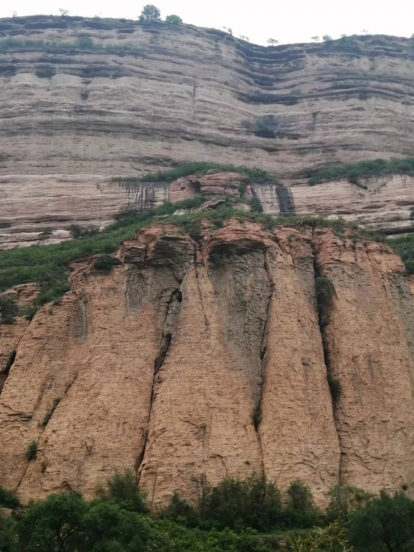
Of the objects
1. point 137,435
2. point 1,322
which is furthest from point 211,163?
point 137,435

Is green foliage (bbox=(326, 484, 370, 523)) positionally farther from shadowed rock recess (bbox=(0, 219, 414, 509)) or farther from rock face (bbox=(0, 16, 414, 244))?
rock face (bbox=(0, 16, 414, 244))

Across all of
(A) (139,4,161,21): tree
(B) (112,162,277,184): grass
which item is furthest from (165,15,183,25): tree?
(B) (112,162,277,184): grass

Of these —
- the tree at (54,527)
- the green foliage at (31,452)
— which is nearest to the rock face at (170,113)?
the green foliage at (31,452)

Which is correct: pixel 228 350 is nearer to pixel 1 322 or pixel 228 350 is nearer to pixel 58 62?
pixel 1 322

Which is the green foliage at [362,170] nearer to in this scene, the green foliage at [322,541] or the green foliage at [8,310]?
the green foliage at [8,310]

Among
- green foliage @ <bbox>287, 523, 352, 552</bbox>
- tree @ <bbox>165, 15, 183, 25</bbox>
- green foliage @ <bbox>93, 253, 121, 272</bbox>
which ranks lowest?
green foliage @ <bbox>287, 523, 352, 552</bbox>

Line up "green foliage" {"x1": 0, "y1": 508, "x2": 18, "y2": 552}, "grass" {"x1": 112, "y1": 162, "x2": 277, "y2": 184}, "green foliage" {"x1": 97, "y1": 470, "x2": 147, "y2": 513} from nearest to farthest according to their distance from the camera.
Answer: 1. "green foliage" {"x1": 0, "y1": 508, "x2": 18, "y2": 552}
2. "green foliage" {"x1": 97, "y1": 470, "x2": 147, "y2": 513}
3. "grass" {"x1": 112, "y1": 162, "x2": 277, "y2": 184}
